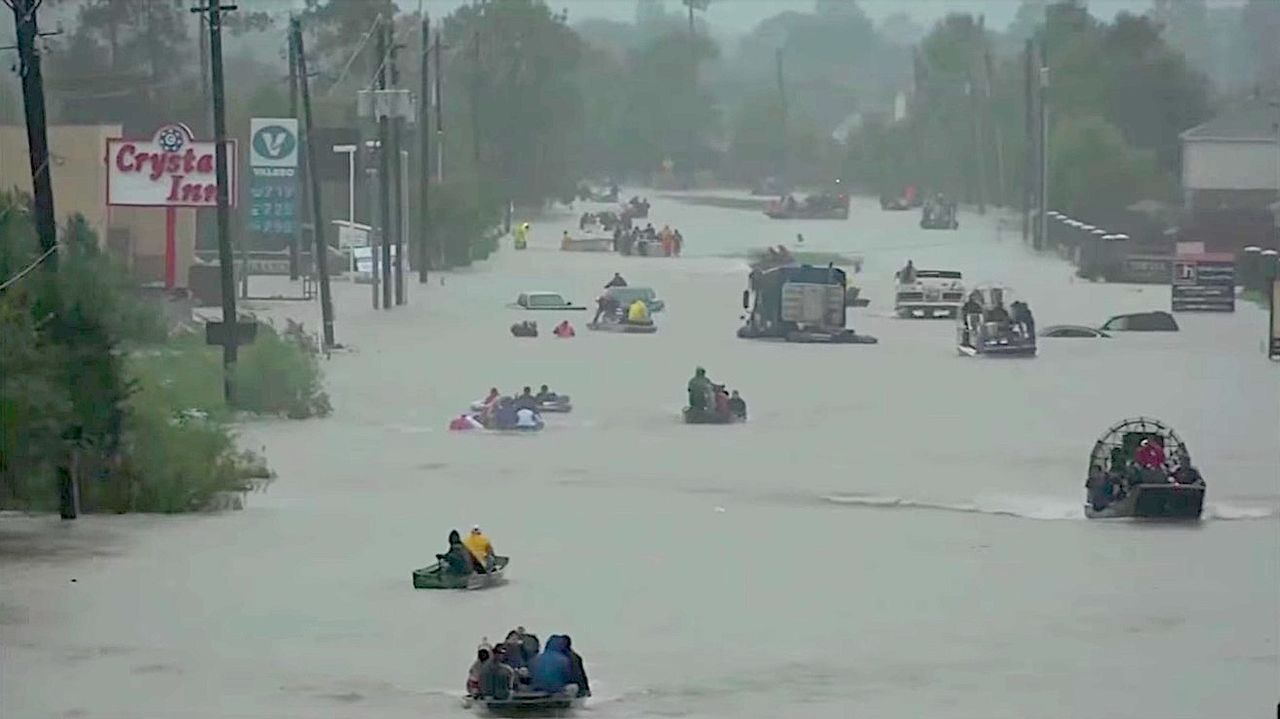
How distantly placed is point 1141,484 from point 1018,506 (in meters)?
2.20

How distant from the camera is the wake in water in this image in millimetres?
30703

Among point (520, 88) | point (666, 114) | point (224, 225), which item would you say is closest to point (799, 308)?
point (224, 225)

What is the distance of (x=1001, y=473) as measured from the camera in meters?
35.1

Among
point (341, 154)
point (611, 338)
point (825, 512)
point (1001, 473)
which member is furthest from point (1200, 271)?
point (825, 512)

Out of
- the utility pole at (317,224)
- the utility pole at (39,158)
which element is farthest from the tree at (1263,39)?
the utility pole at (39,158)

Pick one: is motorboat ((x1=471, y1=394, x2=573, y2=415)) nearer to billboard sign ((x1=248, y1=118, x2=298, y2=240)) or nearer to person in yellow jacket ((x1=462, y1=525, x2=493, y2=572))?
person in yellow jacket ((x1=462, y1=525, x2=493, y2=572))

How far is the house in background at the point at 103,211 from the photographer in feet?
207

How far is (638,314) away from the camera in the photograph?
2406 inches

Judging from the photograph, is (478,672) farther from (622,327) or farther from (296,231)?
(296,231)

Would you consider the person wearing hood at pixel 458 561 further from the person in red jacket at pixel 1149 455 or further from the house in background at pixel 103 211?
the house in background at pixel 103 211

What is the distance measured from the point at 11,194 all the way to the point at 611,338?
26281 mm

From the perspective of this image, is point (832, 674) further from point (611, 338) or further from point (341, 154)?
point (341, 154)

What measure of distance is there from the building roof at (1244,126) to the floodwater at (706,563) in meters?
57.6

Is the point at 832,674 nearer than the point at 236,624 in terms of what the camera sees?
Yes
